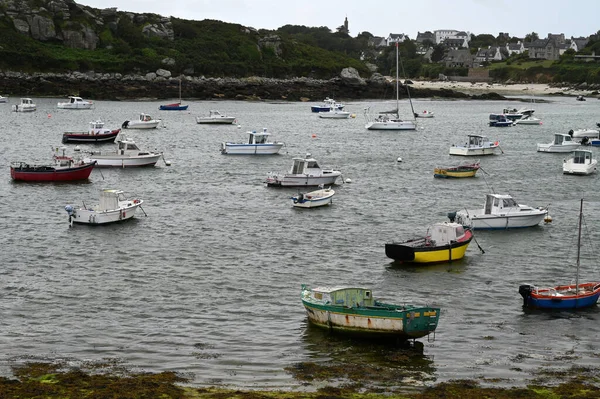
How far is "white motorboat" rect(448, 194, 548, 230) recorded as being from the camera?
152 ft

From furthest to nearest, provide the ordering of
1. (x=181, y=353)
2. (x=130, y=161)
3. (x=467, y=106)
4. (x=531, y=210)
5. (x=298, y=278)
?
(x=467, y=106), (x=130, y=161), (x=531, y=210), (x=298, y=278), (x=181, y=353)

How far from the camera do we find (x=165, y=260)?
40.0 m

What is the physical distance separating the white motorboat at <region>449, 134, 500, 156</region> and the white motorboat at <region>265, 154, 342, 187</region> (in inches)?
1025

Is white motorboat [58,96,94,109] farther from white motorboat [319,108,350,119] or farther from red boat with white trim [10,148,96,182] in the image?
red boat with white trim [10,148,96,182]

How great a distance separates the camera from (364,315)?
90.3ft

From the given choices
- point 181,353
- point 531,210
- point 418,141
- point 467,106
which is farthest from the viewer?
point 467,106

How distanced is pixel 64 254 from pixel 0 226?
8991mm

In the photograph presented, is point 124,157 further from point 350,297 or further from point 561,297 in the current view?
point 561,297

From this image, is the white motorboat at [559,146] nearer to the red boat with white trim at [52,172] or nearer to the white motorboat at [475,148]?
the white motorboat at [475,148]

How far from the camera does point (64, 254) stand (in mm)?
41094

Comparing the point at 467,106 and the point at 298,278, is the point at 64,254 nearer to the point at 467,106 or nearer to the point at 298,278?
the point at 298,278

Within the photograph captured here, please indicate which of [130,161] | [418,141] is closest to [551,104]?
[418,141]

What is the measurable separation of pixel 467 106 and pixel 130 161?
11214cm

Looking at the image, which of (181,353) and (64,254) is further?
(64,254)
